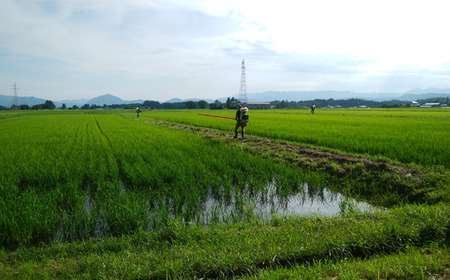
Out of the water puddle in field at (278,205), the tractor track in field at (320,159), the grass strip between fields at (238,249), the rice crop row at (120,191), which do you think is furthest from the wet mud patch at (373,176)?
the grass strip between fields at (238,249)

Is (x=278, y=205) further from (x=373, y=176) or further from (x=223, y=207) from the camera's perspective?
(x=373, y=176)

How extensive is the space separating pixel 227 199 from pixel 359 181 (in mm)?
3408

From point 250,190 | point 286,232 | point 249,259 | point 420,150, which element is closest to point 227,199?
point 250,190

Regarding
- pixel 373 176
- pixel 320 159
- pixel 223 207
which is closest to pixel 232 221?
pixel 223 207

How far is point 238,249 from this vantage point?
2.92 m

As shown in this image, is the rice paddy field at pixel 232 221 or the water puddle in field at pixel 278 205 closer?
the rice paddy field at pixel 232 221

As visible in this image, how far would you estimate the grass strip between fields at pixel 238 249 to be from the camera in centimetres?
267

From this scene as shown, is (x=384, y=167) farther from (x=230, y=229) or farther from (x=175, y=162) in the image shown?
(x=175, y=162)

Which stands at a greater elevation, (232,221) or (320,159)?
(320,159)

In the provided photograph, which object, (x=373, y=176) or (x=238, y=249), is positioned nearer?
(x=238, y=249)

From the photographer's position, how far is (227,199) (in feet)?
16.9

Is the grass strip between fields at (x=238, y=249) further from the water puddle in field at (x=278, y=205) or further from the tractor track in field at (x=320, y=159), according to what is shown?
the tractor track in field at (x=320, y=159)

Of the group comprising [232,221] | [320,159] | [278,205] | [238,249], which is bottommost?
[278,205]

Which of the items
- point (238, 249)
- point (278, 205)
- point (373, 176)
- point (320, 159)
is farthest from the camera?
point (320, 159)
